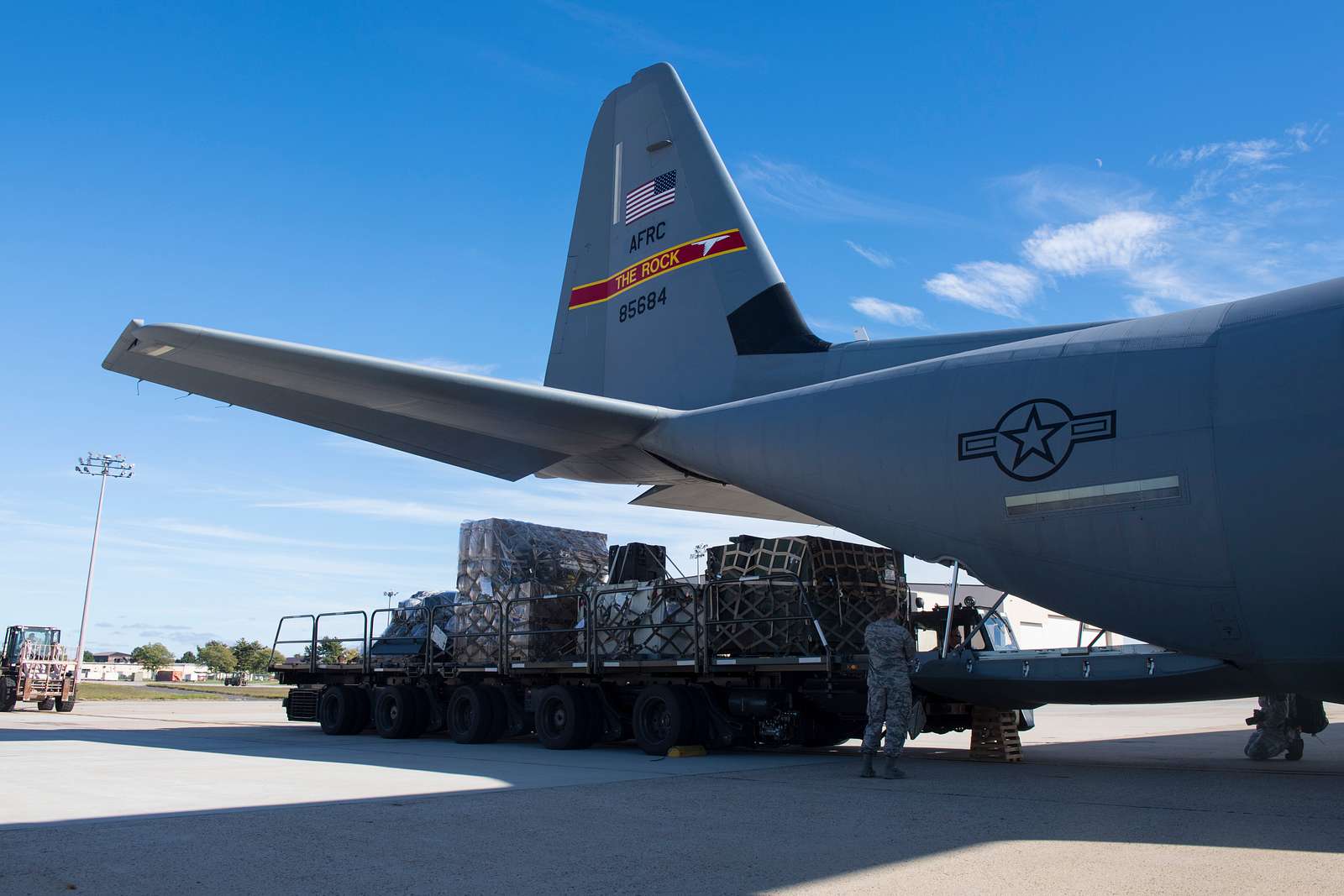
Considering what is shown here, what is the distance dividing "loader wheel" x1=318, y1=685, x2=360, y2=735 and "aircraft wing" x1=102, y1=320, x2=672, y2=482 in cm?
552

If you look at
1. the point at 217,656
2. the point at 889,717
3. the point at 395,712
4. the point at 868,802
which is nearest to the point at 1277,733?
the point at 889,717

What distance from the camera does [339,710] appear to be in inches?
591

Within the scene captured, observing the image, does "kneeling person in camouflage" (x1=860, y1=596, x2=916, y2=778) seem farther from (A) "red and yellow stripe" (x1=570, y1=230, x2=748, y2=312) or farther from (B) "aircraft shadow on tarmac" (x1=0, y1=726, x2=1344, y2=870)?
(A) "red and yellow stripe" (x1=570, y1=230, x2=748, y2=312)

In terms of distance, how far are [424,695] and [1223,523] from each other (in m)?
10.4

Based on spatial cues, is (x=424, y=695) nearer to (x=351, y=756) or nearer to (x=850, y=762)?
(x=351, y=756)

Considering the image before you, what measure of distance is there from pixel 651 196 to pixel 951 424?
21.3 ft

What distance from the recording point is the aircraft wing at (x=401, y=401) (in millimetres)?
9594

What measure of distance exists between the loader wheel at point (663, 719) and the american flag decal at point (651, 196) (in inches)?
241

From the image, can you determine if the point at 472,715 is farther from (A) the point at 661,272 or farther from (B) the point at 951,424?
(B) the point at 951,424

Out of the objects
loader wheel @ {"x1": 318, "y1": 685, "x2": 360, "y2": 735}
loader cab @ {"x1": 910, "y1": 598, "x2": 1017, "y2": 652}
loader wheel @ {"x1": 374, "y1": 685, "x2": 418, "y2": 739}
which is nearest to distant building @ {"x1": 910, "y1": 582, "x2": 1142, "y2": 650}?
loader cab @ {"x1": 910, "y1": 598, "x2": 1017, "y2": 652}

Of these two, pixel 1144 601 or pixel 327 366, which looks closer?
pixel 1144 601

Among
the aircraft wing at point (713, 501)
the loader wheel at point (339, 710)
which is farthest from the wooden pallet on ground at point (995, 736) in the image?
the loader wheel at point (339, 710)

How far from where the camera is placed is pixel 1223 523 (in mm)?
7191

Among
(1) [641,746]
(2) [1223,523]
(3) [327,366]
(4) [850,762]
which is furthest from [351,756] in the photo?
(2) [1223,523]
